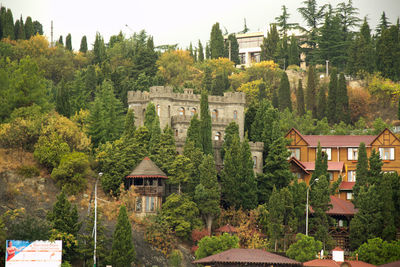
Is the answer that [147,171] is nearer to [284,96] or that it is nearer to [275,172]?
[275,172]

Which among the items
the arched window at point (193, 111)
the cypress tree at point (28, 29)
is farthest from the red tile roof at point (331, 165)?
the cypress tree at point (28, 29)

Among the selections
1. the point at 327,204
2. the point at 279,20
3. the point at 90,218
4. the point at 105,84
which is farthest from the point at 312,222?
the point at 279,20

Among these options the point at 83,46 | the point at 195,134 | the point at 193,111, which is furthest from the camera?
A: the point at 83,46

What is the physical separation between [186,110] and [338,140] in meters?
21.4

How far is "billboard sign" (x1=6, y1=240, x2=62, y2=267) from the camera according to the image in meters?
65.2

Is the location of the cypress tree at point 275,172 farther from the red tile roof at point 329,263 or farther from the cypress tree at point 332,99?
the cypress tree at point 332,99

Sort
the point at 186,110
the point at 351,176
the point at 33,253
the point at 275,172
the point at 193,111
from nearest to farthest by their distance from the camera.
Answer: the point at 33,253 < the point at 275,172 < the point at 186,110 < the point at 193,111 < the point at 351,176

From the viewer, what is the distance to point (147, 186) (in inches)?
3477

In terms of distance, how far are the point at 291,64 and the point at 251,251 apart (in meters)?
92.8

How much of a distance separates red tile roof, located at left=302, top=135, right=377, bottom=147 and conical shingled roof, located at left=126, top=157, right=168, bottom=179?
27.9 meters

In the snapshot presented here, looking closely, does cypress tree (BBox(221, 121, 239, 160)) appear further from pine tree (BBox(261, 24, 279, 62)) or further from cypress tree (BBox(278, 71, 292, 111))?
pine tree (BBox(261, 24, 279, 62))

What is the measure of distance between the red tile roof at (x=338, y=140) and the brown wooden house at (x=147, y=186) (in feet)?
92.4

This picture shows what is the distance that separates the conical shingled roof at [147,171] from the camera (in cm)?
8812

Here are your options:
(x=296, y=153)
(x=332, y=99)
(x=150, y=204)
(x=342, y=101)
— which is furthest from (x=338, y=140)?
(x=150, y=204)
